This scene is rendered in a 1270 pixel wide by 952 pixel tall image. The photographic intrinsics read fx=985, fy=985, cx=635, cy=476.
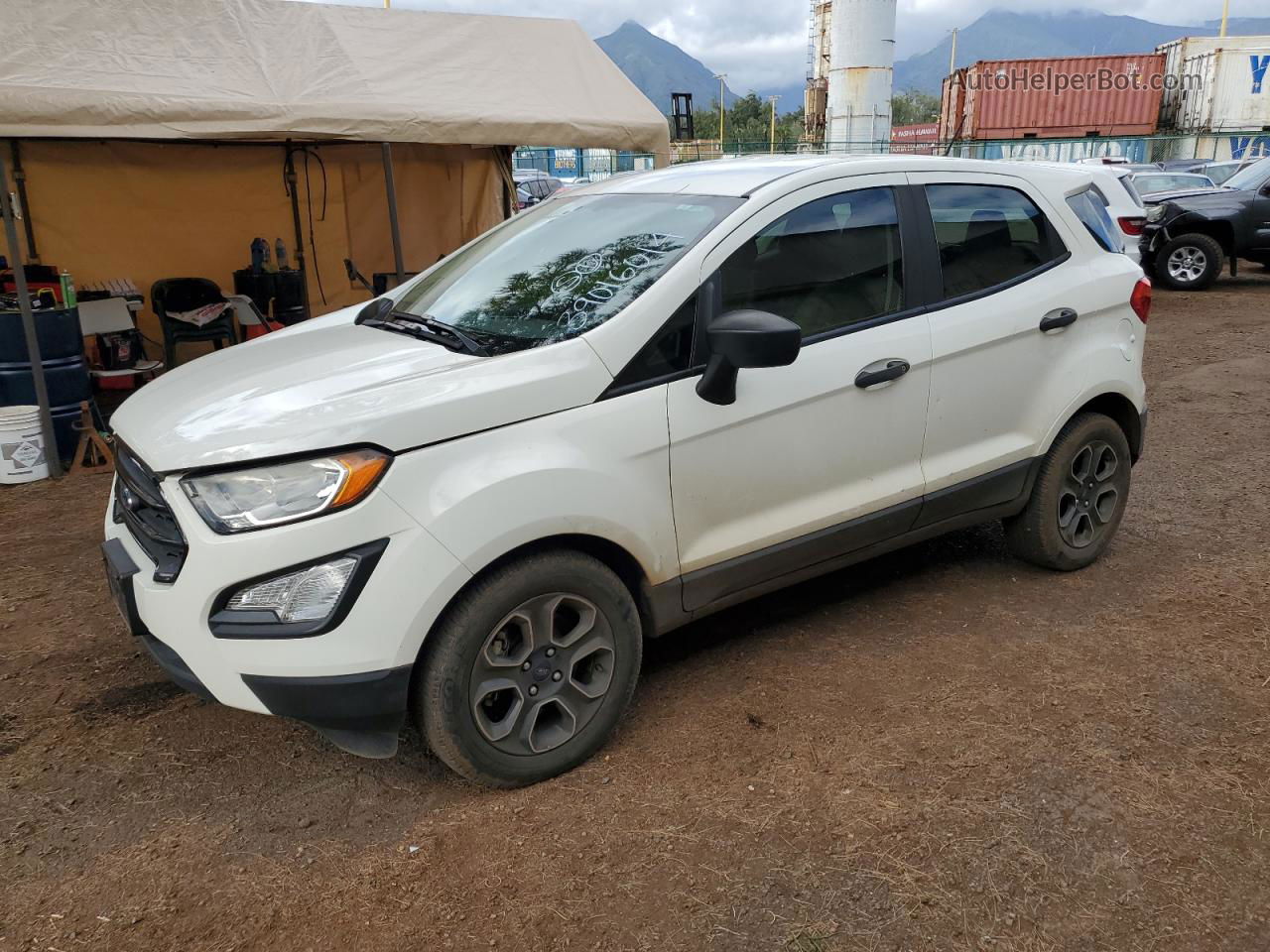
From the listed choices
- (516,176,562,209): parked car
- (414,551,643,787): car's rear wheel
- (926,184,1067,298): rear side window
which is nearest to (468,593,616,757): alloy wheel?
(414,551,643,787): car's rear wheel

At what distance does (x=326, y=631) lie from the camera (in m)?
2.49

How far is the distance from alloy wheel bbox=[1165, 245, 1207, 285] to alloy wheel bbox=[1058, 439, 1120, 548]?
11.8 m

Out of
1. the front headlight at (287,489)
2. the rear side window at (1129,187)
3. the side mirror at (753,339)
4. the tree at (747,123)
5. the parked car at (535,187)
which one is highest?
the tree at (747,123)

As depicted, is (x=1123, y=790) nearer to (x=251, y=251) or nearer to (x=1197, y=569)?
(x=1197, y=569)

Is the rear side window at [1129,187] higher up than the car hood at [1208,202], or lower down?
higher up

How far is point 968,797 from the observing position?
9.30 feet

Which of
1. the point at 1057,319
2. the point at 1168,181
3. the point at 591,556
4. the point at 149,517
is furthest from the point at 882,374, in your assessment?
the point at 1168,181

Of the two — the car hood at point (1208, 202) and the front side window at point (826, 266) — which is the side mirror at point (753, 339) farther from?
the car hood at point (1208, 202)

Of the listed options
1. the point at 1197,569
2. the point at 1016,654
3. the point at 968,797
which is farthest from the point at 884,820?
the point at 1197,569

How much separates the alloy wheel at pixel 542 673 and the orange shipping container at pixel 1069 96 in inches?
1280

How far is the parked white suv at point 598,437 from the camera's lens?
8.29 feet

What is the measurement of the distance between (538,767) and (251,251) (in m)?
8.68

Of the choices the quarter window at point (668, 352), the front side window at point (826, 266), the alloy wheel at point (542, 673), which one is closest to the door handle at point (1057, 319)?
the front side window at point (826, 266)

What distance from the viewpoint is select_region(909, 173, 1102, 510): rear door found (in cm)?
369
